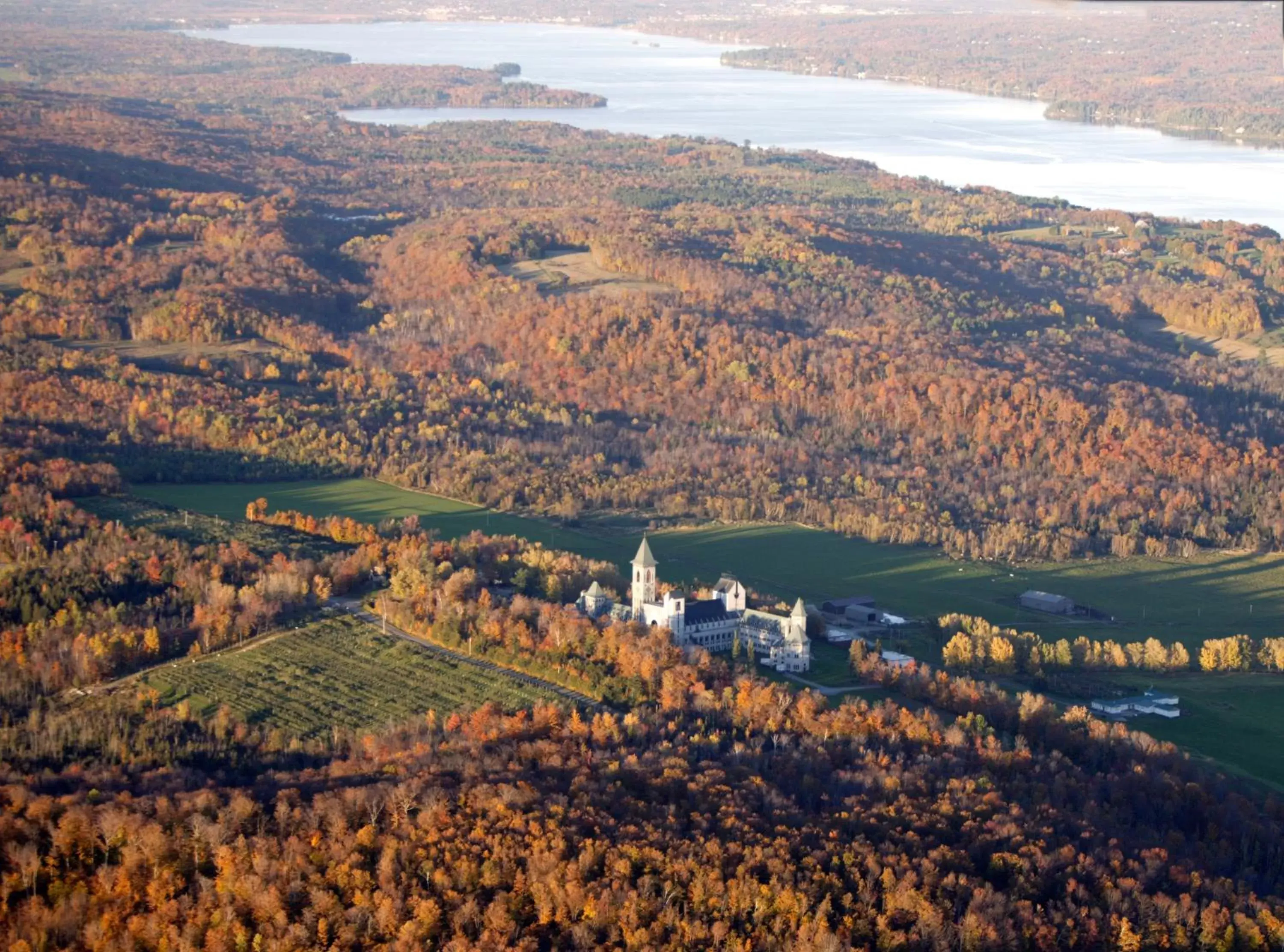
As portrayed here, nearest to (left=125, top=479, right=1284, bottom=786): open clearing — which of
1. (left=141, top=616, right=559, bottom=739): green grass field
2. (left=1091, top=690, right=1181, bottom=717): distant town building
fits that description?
(left=1091, top=690, right=1181, bottom=717): distant town building

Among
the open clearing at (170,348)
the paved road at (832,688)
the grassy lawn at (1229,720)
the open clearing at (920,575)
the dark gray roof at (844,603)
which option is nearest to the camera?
the grassy lawn at (1229,720)

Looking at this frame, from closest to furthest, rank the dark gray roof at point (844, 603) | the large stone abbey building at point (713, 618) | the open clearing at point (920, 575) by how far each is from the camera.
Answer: the large stone abbey building at point (713, 618), the open clearing at point (920, 575), the dark gray roof at point (844, 603)

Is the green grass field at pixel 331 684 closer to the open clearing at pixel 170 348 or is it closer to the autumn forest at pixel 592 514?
the autumn forest at pixel 592 514

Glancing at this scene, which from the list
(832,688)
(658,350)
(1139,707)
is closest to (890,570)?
(1139,707)

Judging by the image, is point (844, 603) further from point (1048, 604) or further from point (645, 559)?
point (645, 559)

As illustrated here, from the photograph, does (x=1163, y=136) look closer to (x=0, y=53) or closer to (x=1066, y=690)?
(x=0, y=53)

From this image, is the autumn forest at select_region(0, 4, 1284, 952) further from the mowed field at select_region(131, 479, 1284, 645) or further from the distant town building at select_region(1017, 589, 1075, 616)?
the distant town building at select_region(1017, 589, 1075, 616)

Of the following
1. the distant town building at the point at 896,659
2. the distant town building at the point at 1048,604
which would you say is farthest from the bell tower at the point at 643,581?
the distant town building at the point at 1048,604

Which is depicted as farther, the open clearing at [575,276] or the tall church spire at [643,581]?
the open clearing at [575,276]
